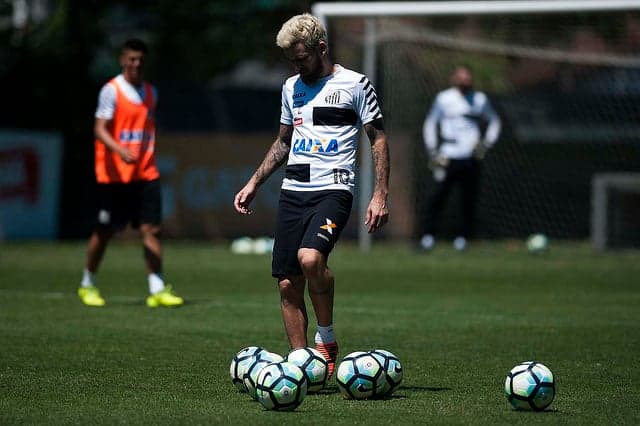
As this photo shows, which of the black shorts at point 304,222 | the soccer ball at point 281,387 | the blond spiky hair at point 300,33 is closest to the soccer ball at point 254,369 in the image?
the soccer ball at point 281,387

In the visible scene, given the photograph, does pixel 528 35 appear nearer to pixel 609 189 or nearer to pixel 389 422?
pixel 609 189

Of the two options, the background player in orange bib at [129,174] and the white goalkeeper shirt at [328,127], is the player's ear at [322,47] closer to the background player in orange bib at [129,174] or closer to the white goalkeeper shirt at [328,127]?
the white goalkeeper shirt at [328,127]

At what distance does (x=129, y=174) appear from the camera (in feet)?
40.5

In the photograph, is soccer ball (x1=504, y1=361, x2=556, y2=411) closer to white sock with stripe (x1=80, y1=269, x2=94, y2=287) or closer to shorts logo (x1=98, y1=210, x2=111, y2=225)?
shorts logo (x1=98, y1=210, x2=111, y2=225)

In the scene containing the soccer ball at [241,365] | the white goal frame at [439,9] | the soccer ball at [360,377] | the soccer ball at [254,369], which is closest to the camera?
the soccer ball at [254,369]

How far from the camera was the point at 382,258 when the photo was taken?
63.1 feet

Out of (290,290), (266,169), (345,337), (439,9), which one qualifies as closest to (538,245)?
(439,9)

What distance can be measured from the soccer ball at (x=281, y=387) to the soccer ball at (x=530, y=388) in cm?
109

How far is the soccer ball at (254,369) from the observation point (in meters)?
7.02

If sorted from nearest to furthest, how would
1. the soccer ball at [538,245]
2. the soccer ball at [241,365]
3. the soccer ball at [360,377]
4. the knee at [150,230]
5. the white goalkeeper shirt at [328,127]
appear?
1. the soccer ball at [360,377]
2. the soccer ball at [241,365]
3. the white goalkeeper shirt at [328,127]
4. the knee at [150,230]
5. the soccer ball at [538,245]

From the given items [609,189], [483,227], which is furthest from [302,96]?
[483,227]

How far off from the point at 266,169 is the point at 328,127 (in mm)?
534


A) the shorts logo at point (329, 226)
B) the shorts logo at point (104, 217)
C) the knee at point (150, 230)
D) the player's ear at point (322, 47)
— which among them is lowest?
the knee at point (150, 230)

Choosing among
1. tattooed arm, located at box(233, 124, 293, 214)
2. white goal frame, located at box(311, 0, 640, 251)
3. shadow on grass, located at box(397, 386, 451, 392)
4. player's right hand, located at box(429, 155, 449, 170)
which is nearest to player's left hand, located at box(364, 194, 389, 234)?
tattooed arm, located at box(233, 124, 293, 214)
